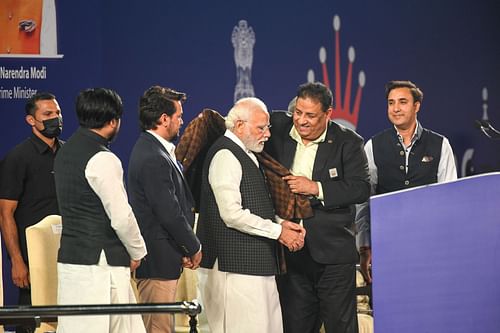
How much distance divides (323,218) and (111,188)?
1139 millimetres

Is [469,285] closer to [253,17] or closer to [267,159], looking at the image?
[267,159]

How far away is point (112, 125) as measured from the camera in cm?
404

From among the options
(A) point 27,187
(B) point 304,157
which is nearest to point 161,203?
(B) point 304,157

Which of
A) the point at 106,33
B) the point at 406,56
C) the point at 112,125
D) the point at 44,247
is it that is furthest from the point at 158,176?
the point at 406,56

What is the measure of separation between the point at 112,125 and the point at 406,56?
148 inches

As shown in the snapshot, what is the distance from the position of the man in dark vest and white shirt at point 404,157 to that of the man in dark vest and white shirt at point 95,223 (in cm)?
162

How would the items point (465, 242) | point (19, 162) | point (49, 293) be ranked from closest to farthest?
point (465, 242), point (49, 293), point (19, 162)

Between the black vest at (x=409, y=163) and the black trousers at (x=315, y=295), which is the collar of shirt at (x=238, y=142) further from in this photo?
the black vest at (x=409, y=163)

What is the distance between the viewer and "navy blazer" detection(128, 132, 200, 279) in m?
4.26

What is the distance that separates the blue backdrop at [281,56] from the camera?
22.2ft

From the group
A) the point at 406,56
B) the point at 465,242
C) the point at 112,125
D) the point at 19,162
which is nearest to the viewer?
the point at 465,242

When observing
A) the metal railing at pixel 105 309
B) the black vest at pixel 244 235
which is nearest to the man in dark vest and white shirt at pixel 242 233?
the black vest at pixel 244 235

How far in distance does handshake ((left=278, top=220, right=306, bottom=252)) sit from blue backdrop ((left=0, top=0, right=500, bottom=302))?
9.24 ft

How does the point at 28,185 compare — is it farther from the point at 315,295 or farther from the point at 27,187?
the point at 315,295
